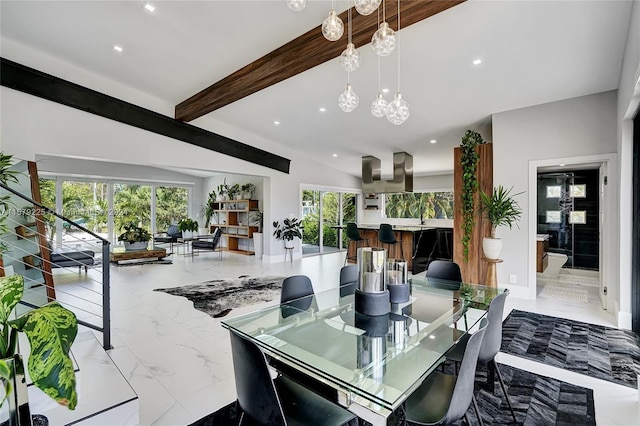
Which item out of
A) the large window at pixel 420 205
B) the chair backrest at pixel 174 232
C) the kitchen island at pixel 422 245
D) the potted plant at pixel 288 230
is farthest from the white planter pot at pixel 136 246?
the large window at pixel 420 205

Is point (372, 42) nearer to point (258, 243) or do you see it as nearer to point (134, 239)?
point (258, 243)

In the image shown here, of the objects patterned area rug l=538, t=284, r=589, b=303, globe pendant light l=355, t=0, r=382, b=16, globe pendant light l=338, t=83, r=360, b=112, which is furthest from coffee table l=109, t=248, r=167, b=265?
patterned area rug l=538, t=284, r=589, b=303

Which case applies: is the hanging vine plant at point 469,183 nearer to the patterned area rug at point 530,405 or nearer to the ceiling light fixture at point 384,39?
the patterned area rug at point 530,405

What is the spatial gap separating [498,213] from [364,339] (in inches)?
150

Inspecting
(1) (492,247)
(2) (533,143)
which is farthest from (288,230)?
(2) (533,143)

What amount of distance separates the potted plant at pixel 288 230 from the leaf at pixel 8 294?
7.01 metres

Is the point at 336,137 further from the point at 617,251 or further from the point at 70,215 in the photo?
the point at 70,215

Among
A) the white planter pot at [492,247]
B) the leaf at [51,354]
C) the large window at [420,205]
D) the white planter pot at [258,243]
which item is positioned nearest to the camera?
the leaf at [51,354]

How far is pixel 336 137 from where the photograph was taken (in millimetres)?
6879

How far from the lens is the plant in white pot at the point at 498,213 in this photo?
4.55 metres

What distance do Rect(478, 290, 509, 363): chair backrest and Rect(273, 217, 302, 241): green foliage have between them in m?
6.57

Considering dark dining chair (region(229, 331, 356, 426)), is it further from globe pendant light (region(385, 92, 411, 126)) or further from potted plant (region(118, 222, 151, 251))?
potted plant (region(118, 222, 151, 251))

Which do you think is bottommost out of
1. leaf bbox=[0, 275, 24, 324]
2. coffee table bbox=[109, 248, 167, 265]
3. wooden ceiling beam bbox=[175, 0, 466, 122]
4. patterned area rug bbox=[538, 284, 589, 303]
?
patterned area rug bbox=[538, 284, 589, 303]

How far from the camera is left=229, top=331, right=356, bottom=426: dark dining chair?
4.27ft
